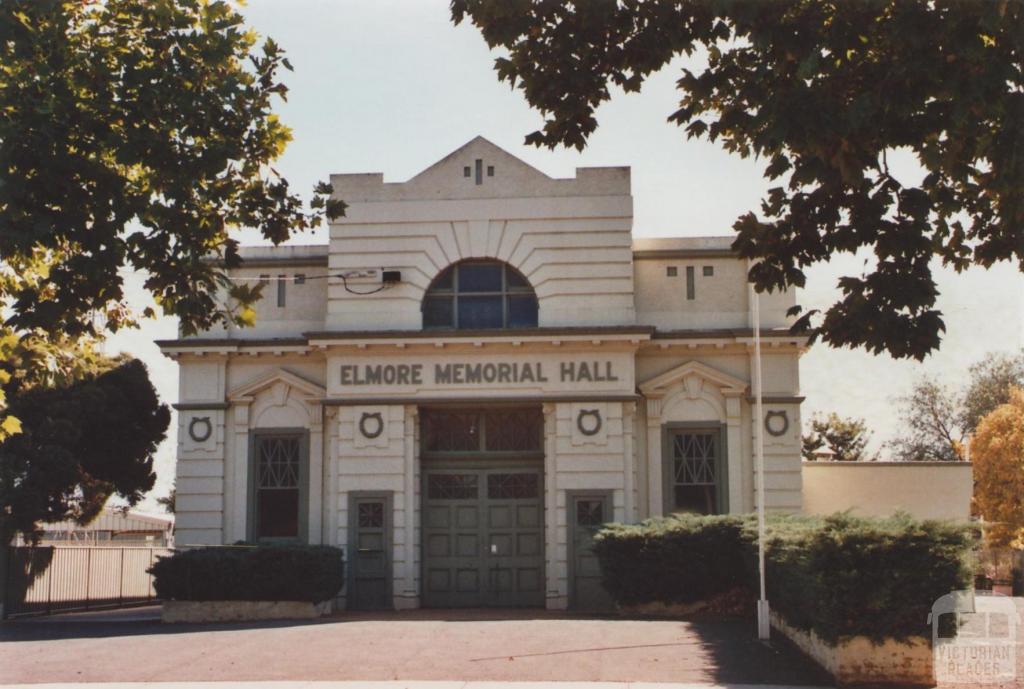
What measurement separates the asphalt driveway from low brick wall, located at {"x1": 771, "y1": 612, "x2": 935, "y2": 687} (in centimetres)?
43

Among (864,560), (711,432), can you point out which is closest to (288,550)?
(711,432)

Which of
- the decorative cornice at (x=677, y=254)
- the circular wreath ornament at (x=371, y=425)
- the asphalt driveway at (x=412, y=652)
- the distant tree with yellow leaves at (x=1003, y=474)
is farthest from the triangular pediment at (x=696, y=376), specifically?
the distant tree with yellow leaves at (x=1003, y=474)

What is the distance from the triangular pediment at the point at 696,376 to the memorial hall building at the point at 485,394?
0.04 m

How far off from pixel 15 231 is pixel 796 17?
275 inches

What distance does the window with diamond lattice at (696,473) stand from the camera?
25.6 metres

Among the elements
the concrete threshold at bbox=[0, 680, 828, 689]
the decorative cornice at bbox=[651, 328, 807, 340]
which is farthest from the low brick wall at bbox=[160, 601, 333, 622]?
the decorative cornice at bbox=[651, 328, 807, 340]

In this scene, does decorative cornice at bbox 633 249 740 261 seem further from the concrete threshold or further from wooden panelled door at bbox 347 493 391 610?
the concrete threshold

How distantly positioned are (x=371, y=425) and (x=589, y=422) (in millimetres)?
4489

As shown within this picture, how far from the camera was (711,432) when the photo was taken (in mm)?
25766

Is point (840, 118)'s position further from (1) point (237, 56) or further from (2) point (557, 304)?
(2) point (557, 304)

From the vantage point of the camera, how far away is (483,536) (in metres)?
25.7

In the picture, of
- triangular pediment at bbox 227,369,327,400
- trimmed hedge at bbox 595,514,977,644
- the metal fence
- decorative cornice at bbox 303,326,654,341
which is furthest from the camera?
triangular pediment at bbox 227,369,327,400

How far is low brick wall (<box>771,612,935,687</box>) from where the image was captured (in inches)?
531

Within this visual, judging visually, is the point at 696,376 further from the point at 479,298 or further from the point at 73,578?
the point at 73,578
